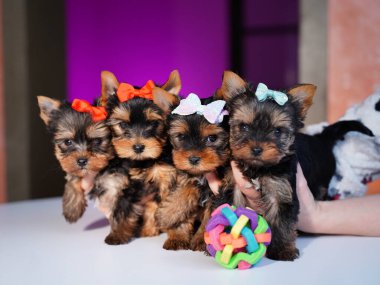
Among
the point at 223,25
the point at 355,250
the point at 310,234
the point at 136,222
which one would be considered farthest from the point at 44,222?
the point at 223,25

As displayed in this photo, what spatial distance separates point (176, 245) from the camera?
8.27 feet

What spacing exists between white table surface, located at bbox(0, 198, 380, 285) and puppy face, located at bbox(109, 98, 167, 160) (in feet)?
1.68

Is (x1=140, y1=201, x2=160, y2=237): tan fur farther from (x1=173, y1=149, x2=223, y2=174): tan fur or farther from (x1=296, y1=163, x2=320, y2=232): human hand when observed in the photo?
(x1=296, y1=163, x2=320, y2=232): human hand

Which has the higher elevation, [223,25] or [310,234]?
[223,25]

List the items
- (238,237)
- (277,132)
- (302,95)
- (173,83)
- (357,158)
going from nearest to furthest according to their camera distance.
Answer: (238,237)
(277,132)
(302,95)
(173,83)
(357,158)

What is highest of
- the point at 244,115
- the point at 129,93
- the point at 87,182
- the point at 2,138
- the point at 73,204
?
the point at 129,93

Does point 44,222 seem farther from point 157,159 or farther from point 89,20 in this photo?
point 89,20

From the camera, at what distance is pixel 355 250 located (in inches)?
95.5

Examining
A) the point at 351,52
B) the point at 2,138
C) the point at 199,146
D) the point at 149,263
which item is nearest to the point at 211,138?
the point at 199,146

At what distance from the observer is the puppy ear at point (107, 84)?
110 inches

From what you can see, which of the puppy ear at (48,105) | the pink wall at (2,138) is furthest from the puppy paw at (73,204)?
the pink wall at (2,138)

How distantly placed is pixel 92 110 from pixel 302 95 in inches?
45.1

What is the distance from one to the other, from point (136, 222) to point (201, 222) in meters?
0.41

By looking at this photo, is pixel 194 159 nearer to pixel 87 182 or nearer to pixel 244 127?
pixel 244 127
